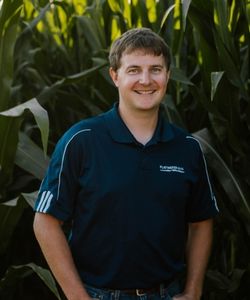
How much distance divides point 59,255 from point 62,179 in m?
0.18

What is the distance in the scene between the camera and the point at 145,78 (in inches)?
69.1

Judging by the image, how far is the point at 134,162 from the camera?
1.78 m

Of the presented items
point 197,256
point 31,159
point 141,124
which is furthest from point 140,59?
point 31,159

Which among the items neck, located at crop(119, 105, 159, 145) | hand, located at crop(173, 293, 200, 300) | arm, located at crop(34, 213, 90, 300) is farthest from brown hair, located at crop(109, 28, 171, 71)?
hand, located at crop(173, 293, 200, 300)

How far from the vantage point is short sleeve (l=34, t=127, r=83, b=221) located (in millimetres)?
1760

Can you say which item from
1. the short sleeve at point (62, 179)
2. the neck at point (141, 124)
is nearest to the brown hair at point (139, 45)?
the neck at point (141, 124)

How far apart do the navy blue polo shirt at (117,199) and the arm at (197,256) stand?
0.32 ft

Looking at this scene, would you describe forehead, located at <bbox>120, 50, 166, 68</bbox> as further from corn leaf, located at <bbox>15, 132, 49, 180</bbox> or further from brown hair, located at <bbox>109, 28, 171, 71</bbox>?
Result: corn leaf, located at <bbox>15, 132, 49, 180</bbox>

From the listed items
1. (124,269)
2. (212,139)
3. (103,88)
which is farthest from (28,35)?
(124,269)

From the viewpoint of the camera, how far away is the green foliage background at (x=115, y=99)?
2.25m

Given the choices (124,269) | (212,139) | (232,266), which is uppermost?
(212,139)

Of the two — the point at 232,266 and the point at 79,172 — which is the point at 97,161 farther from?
the point at 232,266

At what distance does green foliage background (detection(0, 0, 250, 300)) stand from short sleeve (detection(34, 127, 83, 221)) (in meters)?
0.13

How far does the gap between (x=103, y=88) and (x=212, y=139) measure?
502mm
